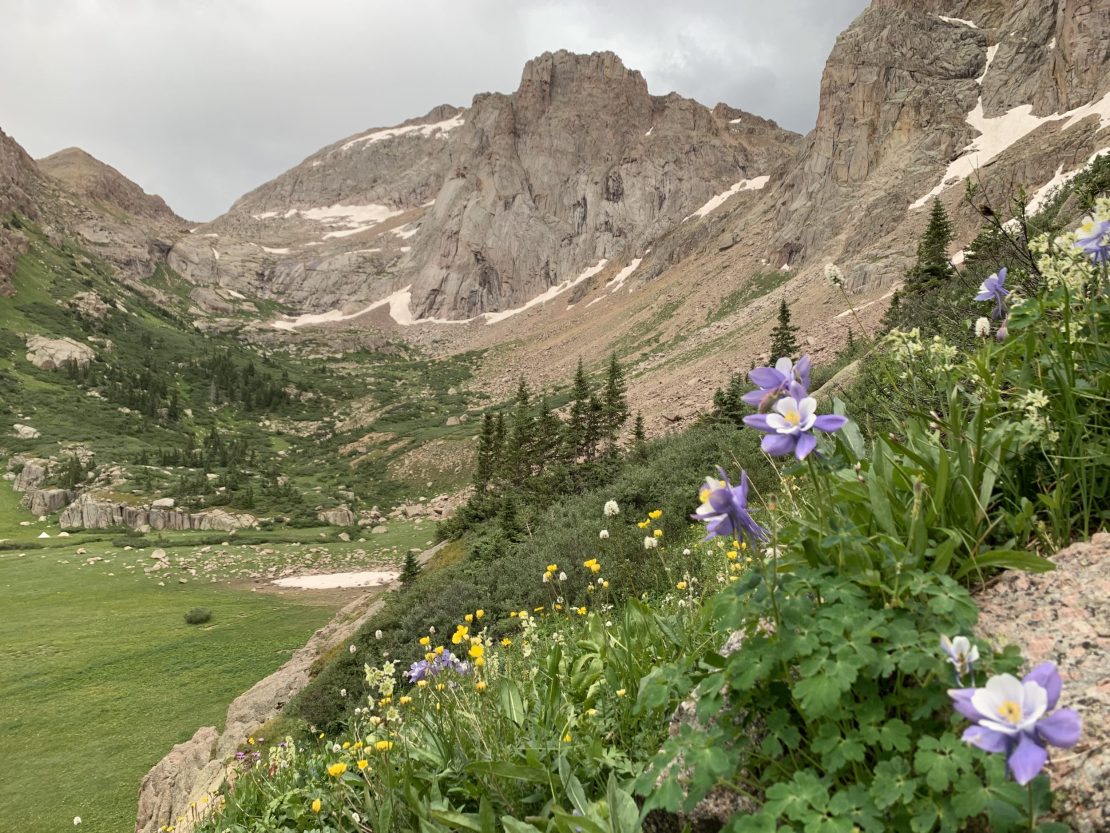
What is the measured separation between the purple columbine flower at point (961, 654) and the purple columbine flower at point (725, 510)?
65cm

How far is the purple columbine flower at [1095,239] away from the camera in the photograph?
239 centimetres

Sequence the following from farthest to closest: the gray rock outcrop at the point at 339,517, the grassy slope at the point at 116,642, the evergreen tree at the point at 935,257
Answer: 1. the gray rock outcrop at the point at 339,517
2. the evergreen tree at the point at 935,257
3. the grassy slope at the point at 116,642

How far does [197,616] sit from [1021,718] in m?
25.2

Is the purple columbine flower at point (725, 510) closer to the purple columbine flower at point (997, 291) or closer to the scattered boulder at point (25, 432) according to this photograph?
the purple columbine flower at point (997, 291)

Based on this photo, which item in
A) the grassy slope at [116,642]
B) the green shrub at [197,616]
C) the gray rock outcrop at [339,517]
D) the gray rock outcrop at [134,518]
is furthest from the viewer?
the gray rock outcrop at [339,517]

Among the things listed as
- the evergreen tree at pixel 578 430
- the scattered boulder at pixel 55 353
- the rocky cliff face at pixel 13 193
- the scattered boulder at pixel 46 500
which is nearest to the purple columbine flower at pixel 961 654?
the evergreen tree at pixel 578 430

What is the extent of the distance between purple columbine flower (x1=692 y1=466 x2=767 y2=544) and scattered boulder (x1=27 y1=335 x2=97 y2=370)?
11454 centimetres

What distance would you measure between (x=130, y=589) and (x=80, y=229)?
18272 cm

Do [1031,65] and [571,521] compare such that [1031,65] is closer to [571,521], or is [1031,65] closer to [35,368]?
[571,521]

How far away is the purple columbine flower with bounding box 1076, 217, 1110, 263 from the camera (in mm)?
2395

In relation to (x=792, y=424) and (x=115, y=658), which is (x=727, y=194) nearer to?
(x=115, y=658)

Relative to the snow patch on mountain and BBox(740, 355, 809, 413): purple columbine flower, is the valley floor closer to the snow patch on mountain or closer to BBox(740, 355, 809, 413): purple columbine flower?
BBox(740, 355, 809, 413): purple columbine flower

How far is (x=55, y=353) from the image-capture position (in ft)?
292

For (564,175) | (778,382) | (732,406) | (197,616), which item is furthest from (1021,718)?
(564,175)
